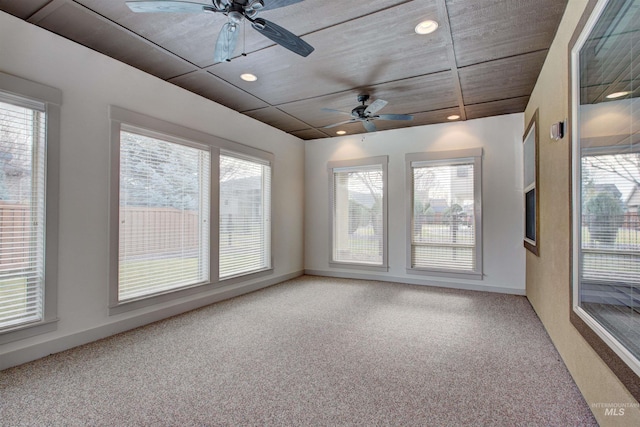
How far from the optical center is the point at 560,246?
8.45ft

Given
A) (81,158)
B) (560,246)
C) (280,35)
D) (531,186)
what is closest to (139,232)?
(81,158)

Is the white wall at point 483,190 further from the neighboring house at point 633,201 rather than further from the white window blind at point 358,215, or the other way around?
the neighboring house at point 633,201

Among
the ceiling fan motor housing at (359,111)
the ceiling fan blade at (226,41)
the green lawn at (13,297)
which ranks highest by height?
the ceiling fan motor housing at (359,111)

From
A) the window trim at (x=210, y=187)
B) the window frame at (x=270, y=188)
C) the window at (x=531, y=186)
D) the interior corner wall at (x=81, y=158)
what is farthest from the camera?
the window frame at (x=270, y=188)

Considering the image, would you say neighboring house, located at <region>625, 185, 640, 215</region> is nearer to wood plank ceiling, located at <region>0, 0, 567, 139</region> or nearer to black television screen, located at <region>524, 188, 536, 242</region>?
wood plank ceiling, located at <region>0, 0, 567, 139</region>

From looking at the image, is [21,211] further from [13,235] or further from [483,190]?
[483,190]

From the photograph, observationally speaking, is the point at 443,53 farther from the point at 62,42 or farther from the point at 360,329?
the point at 62,42

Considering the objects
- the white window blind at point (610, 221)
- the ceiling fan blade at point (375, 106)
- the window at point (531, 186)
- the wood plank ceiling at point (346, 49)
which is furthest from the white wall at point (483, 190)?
the white window blind at point (610, 221)

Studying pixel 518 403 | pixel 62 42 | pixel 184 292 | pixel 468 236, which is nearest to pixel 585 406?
pixel 518 403

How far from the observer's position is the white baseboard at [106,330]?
2539 mm

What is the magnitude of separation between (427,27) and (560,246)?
2.18m

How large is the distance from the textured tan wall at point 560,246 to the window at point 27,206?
398cm

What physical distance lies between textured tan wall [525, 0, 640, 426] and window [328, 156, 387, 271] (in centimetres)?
268

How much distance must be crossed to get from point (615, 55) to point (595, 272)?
116 cm
